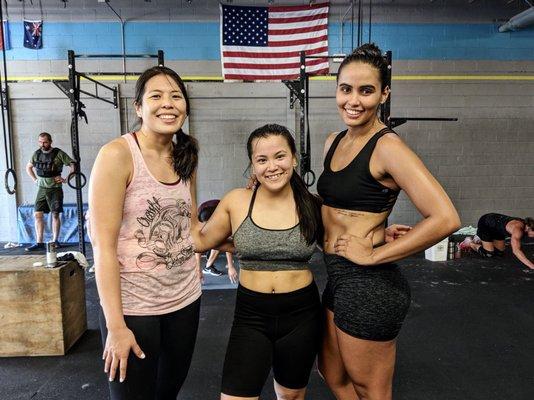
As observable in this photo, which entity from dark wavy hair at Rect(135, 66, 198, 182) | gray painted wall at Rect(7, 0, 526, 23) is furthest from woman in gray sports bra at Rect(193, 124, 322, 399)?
gray painted wall at Rect(7, 0, 526, 23)

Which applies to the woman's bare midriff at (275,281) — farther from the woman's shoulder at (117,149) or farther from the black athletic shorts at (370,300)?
the woman's shoulder at (117,149)

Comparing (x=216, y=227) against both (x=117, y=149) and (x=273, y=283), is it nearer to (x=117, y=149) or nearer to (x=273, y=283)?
(x=273, y=283)

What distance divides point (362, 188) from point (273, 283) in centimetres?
45

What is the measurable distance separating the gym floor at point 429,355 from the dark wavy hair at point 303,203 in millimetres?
1204

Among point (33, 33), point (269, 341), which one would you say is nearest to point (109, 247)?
point (269, 341)

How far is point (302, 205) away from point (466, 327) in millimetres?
2374

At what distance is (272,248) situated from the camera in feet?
4.35

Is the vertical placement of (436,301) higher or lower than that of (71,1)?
lower

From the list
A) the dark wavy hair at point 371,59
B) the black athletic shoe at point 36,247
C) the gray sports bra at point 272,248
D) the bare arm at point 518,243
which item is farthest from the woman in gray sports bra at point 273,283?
the black athletic shoe at point 36,247

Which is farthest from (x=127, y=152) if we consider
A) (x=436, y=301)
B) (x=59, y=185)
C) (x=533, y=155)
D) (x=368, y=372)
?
(x=533, y=155)

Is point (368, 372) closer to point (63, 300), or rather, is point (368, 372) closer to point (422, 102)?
point (63, 300)

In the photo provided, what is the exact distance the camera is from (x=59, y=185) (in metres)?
5.40

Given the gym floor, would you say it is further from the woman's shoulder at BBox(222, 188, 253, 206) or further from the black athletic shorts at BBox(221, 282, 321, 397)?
the woman's shoulder at BBox(222, 188, 253, 206)

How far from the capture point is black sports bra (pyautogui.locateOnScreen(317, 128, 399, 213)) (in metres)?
1.24
